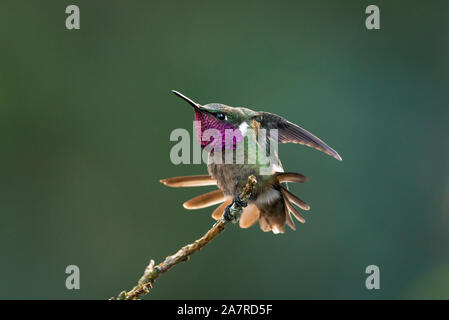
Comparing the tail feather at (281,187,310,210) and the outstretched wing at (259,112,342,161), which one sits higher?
the outstretched wing at (259,112,342,161)

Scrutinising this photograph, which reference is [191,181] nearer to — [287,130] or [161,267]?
[287,130]

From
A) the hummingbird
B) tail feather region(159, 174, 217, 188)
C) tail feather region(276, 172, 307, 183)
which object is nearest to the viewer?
tail feather region(276, 172, 307, 183)

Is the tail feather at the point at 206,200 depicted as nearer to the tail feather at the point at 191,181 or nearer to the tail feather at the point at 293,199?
the tail feather at the point at 191,181

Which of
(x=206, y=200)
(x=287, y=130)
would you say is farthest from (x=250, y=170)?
(x=287, y=130)

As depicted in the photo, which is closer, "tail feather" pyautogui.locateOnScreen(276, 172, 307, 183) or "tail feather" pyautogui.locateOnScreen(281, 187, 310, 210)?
"tail feather" pyautogui.locateOnScreen(276, 172, 307, 183)

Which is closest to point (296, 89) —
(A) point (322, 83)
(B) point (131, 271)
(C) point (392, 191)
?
(A) point (322, 83)

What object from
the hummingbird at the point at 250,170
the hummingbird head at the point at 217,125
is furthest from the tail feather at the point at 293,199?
the hummingbird head at the point at 217,125

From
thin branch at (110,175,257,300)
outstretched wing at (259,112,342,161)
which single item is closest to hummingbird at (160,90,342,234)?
outstretched wing at (259,112,342,161)

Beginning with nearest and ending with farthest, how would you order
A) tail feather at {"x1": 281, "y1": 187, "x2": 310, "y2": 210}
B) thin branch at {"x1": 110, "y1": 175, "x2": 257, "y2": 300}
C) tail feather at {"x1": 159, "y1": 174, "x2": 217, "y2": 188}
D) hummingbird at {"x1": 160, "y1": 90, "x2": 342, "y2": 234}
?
1. thin branch at {"x1": 110, "y1": 175, "x2": 257, "y2": 300}
2. tail feather at {"x1": 281, "y1": 187, "x2": 310, "y2": 210}
3. hummingbird at {"x1": 160, "y1": 90, "x2": 342, "y2": 234}
4. tail feather at {"x1": 159, "y1": 174, "x2": 217, "y2": 188}

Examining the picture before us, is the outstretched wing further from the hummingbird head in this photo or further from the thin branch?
the thin branch
